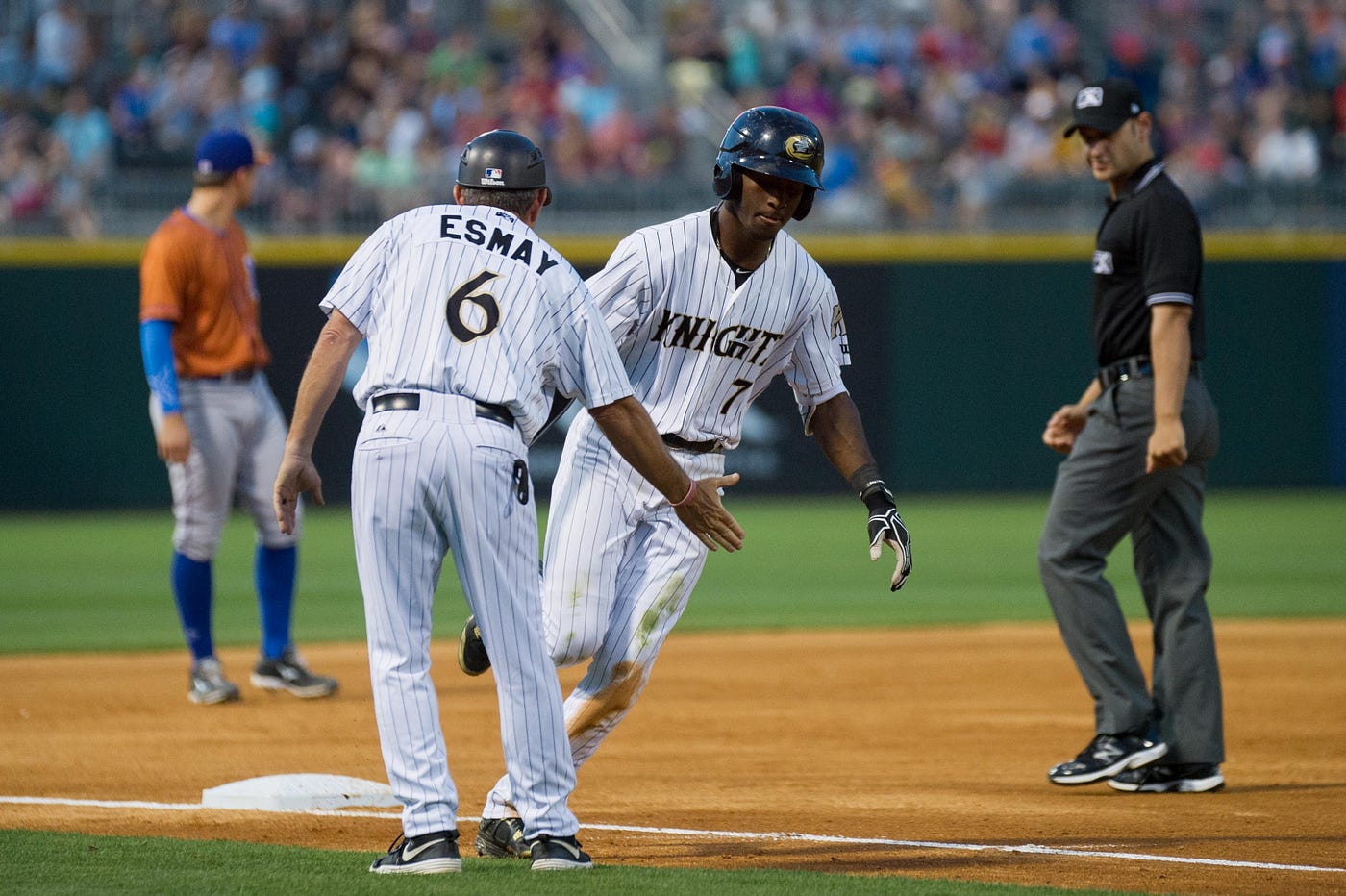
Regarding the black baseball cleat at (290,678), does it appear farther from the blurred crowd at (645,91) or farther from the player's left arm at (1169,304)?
the blurred crowd at (645,91)

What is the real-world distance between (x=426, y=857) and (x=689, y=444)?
4.61 ft

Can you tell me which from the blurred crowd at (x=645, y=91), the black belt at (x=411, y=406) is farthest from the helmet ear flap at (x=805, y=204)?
the blurred crowd at (x=645, y=91)

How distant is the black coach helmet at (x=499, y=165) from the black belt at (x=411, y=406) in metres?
0.64

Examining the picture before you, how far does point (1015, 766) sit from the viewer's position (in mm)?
6137

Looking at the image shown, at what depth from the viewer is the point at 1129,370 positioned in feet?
18.7

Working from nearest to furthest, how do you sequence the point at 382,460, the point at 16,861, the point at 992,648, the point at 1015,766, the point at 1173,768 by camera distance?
the point at 382,460, the point at 16,861, the point at 1173,768, the point at 1015,766, the point at 992,648

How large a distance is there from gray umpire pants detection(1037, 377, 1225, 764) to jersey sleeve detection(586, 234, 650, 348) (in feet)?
5.56

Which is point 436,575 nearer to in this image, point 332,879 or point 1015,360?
point 332,879

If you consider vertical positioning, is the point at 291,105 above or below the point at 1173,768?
above

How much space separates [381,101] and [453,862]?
15.2 metres

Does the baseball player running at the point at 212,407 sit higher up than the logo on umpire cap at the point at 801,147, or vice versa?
the logo on umpire cap at the point at 801,147

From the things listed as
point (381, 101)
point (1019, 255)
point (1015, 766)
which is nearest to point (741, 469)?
point (1019, 255)

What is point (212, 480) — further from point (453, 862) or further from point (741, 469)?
point (741, 469)

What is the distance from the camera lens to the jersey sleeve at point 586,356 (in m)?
4.10
